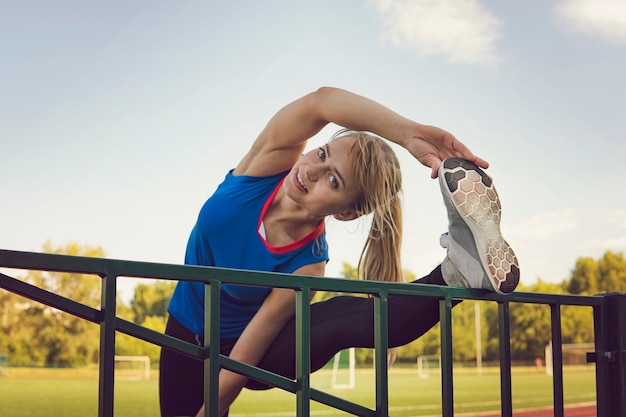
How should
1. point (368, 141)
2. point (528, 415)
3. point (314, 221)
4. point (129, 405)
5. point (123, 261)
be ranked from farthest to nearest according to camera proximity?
point (129, 405) < point (528, 415) < point (314, 221) < point (368, 141) < point (123, 261)

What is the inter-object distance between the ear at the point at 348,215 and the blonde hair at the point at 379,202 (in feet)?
0.08

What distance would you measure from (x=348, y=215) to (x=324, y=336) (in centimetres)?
65

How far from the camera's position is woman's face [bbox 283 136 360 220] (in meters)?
2.57

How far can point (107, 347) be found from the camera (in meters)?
1.14

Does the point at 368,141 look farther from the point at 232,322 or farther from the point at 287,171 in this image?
the point at 232,322

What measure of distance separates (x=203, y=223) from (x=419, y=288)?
135 cm

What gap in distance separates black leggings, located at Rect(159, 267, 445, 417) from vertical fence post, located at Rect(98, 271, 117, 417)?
0.89 m

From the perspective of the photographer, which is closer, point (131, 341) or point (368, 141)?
point (368, 141)

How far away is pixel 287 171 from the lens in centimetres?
291

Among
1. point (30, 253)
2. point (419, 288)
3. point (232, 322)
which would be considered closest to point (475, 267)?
point (419, 288)

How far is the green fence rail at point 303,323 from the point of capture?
1.13m

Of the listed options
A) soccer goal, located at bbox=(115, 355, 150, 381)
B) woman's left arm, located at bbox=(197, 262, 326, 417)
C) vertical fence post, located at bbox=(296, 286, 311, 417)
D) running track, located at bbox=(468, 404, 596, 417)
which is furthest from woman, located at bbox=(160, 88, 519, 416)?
soccer goal, located at bbox=(115, 355, 150, 381)

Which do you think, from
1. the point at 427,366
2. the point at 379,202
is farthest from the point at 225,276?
the point at 427,366

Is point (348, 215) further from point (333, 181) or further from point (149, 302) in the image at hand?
point (149, 302)
